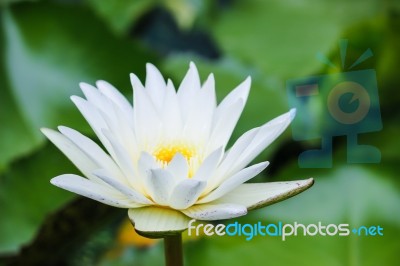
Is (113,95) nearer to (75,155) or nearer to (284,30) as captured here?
(75,155)

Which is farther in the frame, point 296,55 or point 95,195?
point 296,55

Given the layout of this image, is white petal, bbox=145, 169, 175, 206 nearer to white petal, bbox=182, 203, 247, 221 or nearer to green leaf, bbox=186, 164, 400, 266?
white petal, bbox=182, 203, 247, 221

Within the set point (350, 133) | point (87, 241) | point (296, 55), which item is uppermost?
point (296, 55)

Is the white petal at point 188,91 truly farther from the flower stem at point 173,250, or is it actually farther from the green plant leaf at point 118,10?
the green plant leaf at point 118,10

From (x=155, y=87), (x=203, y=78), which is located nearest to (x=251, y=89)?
(x=203, y=78)

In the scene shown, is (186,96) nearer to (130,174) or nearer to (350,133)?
(130,174)

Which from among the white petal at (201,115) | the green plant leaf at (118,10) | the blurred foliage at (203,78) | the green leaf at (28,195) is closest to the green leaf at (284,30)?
the blurred foliage at (203,78)

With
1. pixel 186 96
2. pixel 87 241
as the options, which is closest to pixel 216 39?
pixel 87 241
